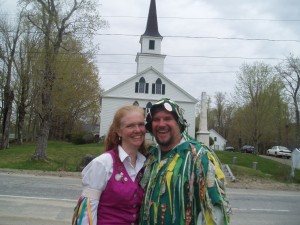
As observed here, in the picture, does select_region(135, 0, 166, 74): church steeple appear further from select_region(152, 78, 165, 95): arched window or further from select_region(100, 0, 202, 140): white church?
select_region(152, 78, 165, 95): arched window

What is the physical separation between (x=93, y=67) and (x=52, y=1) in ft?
76.4

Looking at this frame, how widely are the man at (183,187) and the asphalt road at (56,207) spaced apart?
4.72 metres

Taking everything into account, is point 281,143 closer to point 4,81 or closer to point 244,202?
point 4,81

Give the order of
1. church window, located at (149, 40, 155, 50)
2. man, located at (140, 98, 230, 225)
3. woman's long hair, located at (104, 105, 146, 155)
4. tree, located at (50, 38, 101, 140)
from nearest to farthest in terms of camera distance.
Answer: man, located at (140, 98, 230, 225), woman's long hair, located at (104, 105, 146, 155), tree, located at (50, 38, 101, 140), church window, located at (149, 40, 155, 50)

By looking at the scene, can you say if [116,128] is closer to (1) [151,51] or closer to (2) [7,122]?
(2) [7,122]

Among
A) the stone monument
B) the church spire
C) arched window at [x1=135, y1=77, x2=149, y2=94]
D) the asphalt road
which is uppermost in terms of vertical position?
the church spire

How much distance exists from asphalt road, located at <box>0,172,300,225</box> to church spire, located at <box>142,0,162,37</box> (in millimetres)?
38845

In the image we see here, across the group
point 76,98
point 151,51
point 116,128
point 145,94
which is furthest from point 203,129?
point 151,51

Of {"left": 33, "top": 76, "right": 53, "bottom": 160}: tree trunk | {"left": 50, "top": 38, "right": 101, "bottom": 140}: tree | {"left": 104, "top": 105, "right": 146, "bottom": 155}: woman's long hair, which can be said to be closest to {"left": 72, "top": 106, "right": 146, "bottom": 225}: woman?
{"left": 104, "top": 105, "right": 146, "bottom": 155}: woman's long hair

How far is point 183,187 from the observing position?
2.47 metres

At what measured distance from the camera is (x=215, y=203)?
95.9 inches

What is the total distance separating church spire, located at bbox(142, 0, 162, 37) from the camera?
49078mm

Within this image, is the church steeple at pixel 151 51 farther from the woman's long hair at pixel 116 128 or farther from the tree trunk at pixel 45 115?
the woman's long hair at pixel 116 128

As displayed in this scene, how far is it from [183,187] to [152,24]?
49684mm
